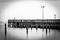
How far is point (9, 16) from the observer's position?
8.62 ft

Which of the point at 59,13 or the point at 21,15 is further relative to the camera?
the point at 21,15

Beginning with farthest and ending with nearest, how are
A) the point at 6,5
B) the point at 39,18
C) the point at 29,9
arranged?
1. the point at 6,5
2. the point at 29,9
3. the point at 39,18

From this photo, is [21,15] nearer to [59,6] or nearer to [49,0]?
[49,0]

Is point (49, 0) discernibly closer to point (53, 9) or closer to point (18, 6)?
point (53, 9)

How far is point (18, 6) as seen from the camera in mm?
2631

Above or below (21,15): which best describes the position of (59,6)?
above

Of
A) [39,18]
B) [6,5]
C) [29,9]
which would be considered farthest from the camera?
[6,5]

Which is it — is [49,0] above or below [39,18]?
above

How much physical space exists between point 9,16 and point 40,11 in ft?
3.52

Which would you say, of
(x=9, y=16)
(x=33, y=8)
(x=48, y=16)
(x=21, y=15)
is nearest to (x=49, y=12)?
(x=48, y=16)

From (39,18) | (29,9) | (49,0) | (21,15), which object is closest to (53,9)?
(49,0)

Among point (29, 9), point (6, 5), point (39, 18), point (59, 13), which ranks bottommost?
point (39, 18)

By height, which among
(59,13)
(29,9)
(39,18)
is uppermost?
(29,9)

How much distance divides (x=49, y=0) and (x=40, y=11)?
0.47 metres
